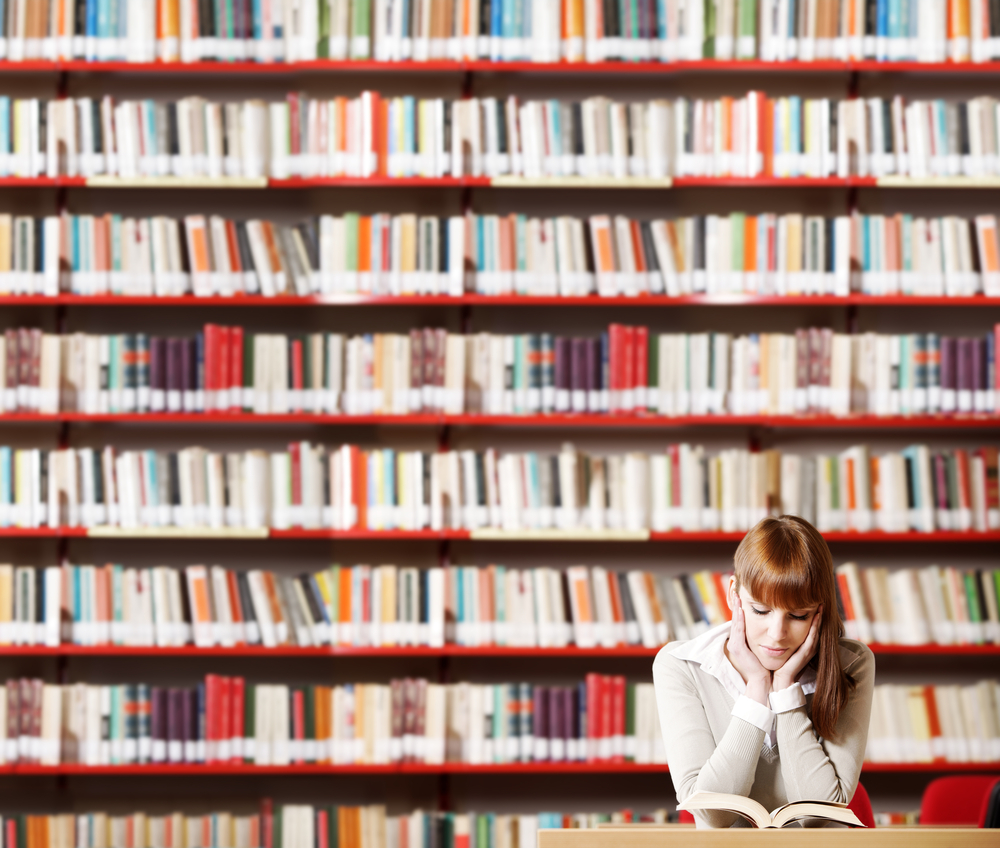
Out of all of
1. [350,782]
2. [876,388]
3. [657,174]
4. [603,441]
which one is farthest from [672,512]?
[350,782]

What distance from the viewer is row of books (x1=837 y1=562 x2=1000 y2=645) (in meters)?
3.17

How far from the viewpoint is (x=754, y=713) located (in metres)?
1.76

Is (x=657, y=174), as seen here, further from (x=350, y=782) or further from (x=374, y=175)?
(x=350, y=782)

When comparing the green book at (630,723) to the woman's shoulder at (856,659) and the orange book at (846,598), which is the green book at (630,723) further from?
the woman's shoulder at (856,659)

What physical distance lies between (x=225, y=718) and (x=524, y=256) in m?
1.70

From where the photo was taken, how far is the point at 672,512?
3.20m

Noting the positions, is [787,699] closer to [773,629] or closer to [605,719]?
[773,629]

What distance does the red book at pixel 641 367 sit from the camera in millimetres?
3199

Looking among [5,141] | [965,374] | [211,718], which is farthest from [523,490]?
[5,141]

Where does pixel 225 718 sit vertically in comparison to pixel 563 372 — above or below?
below

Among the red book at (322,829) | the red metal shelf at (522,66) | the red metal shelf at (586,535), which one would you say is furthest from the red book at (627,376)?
the red book at (322,829)

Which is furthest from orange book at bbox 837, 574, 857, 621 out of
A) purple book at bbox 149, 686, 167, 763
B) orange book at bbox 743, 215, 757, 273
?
purple book at bbox 149, 686, 167, 763

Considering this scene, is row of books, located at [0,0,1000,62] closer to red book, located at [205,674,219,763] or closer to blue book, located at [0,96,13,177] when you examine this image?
blue book, located at [0,96,13,177]

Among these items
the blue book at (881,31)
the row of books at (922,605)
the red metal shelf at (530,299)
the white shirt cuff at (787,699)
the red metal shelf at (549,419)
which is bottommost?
the row of books at (922,605)
